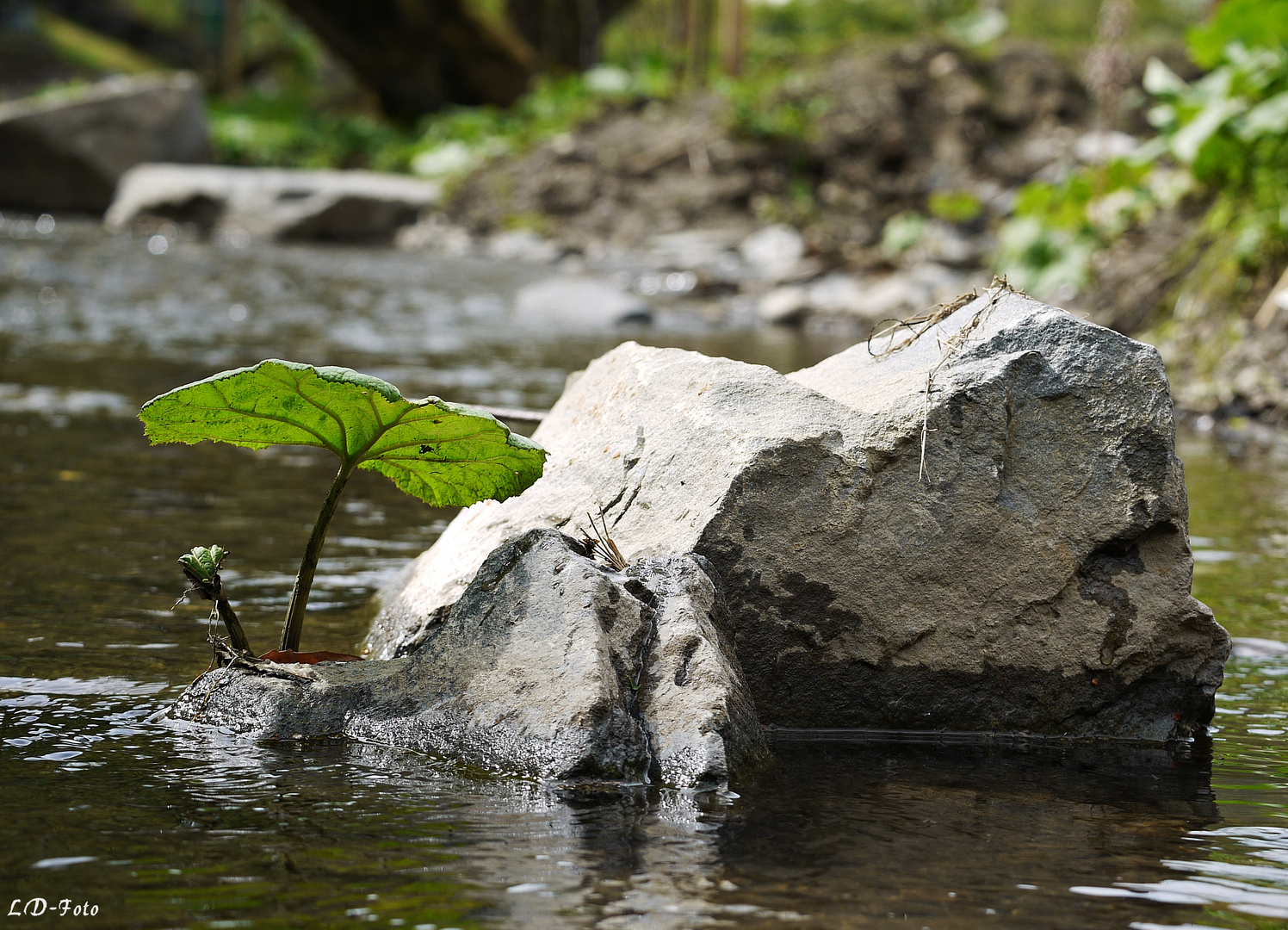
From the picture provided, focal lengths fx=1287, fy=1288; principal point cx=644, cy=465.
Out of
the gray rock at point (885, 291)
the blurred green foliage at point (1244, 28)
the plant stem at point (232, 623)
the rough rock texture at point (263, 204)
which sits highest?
the rough rock texture at point (263, 204)

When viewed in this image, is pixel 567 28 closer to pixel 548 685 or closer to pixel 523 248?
pixel 523 248

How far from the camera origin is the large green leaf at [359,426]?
240 cm

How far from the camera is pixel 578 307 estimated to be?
37.1 feet

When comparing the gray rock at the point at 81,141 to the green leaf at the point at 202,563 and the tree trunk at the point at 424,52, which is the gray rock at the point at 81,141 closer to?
the tree trunk at the point at 424,52

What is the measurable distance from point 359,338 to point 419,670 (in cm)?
698

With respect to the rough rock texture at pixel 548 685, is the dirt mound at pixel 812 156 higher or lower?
higher

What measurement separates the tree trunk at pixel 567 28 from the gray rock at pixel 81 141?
9090mm

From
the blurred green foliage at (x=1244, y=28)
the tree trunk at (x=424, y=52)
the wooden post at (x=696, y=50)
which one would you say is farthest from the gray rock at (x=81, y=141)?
the blurred green foliage at (x=1244, y=28)

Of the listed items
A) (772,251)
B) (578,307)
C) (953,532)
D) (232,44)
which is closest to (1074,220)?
(578,307)

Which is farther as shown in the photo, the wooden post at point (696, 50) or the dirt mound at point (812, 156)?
the wooden post at point (696, 50)

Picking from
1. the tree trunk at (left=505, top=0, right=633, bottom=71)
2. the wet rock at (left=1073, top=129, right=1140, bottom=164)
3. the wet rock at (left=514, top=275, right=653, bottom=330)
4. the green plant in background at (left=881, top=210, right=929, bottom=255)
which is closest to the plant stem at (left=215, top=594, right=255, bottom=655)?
the wet rock at (left=514, top=275, right=653, bottom=330)

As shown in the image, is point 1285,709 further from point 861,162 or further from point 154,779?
point 861,162

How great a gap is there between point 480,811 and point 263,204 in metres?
16.3

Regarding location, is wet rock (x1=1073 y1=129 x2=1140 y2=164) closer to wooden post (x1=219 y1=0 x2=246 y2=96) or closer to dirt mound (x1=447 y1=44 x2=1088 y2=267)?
dirt mound (x1=447 y1=44 x2=1088 y2=267)
